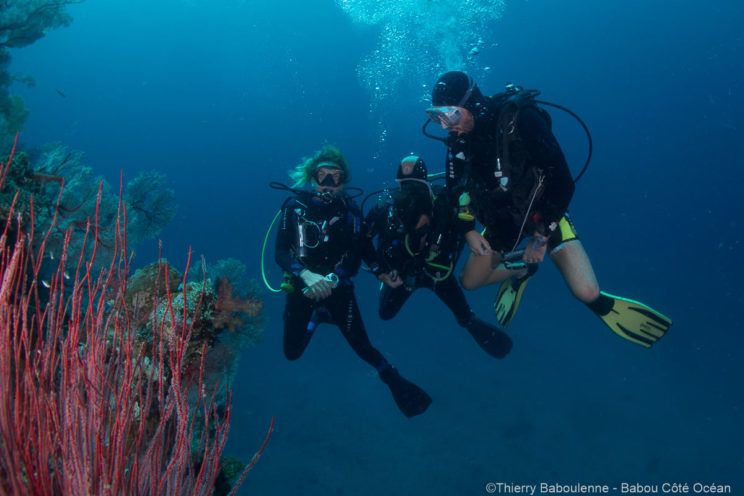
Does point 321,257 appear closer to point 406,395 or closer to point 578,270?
point 406,395

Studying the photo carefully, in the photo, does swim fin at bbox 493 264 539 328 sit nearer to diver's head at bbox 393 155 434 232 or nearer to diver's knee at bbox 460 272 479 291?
diver's knee at bbox 460 272 479 291

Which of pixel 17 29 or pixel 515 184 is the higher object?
pixel 17 29

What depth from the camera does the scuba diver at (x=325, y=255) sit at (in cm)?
620

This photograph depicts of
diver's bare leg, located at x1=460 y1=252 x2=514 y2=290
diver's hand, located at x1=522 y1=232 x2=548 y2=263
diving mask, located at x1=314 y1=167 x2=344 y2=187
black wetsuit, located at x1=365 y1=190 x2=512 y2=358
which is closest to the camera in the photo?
diver's hand, located at x1=522 y1=232 x2=548 y2=263

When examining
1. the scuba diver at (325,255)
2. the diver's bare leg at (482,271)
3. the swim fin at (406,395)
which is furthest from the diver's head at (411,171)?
the swim fin at (406,395)

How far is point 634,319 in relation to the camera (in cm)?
549

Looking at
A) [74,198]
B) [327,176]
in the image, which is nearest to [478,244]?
[327,176]

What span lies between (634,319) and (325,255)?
183 inches

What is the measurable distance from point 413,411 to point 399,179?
388cm

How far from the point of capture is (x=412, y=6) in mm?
29531

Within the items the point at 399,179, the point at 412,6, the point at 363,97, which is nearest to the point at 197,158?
the point at 363,97

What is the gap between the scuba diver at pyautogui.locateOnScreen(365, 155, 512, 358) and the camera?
569 cm

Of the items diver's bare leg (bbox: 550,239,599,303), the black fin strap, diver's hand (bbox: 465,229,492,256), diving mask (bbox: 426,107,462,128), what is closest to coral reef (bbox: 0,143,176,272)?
diving mask (bbox: 426,107,462,128)

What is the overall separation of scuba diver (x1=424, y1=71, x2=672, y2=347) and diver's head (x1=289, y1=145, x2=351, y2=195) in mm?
1985
